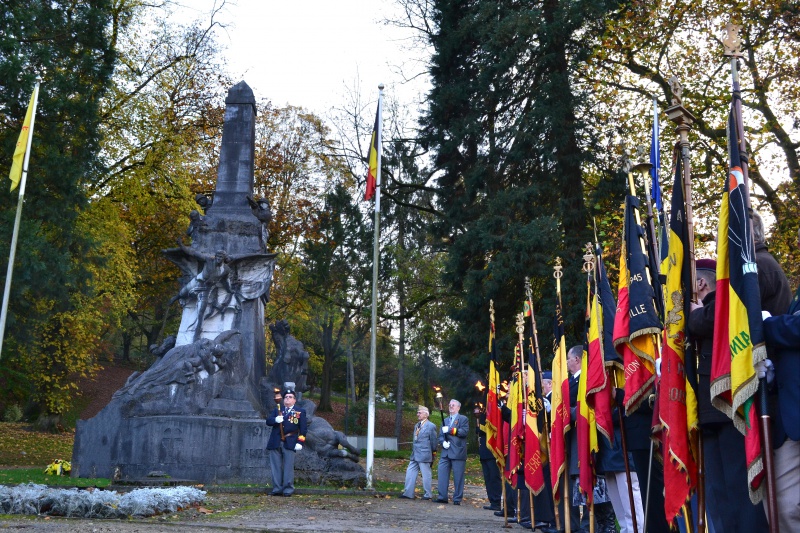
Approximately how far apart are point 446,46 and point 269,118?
12.3m

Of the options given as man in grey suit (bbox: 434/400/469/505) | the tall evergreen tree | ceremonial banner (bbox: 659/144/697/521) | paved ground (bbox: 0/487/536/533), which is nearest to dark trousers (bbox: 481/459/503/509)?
paved ground (bbox: 0/487/536/533)

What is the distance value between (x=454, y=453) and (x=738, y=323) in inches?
451

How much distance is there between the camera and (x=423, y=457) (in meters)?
16.0

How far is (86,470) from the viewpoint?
642 inches

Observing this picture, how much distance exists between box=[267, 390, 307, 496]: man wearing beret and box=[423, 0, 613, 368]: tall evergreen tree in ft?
28.3

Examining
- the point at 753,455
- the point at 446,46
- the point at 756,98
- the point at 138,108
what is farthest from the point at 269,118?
the point at 753,455

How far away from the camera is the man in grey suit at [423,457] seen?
15.7 m

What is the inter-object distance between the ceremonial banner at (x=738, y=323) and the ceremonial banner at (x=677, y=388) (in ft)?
1.91

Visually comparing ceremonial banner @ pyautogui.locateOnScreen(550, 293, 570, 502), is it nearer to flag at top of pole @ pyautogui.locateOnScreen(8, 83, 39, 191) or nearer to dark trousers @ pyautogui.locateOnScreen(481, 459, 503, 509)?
dark trousers @ pyautogui.locateOnScreen(481, 459, 503, 509)

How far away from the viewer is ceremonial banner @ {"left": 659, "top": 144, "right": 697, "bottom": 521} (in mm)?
5203

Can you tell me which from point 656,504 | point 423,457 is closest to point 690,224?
point 656,504

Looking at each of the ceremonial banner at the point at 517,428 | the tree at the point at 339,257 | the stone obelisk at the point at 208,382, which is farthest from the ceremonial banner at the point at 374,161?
the tree at the point at 339,257

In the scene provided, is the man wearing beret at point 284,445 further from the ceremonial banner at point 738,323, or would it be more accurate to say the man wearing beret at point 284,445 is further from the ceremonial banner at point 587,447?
the ceremonial banner at point 738,323

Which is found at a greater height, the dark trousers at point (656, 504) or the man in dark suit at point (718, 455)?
the man in dark suit at point (718, 455)
